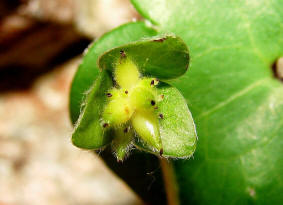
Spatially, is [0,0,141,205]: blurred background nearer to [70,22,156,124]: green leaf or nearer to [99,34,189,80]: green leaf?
[70,22,156,124]: green leaf

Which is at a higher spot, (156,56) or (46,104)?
(156,56)

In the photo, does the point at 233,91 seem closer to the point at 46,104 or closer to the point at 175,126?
the point at 175,126

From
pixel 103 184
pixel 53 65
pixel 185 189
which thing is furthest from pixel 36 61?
pixel 185 189

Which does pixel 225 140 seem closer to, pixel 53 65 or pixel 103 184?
pixel 103 184

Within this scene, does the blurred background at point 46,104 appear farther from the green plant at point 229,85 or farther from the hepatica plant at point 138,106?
the hepatica plant at point 138,106

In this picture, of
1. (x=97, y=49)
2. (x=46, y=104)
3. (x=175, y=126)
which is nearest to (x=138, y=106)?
(x=175, y=126)

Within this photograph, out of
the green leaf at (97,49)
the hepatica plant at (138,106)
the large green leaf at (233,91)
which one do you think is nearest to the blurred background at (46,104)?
the green leaf at (97,49)
